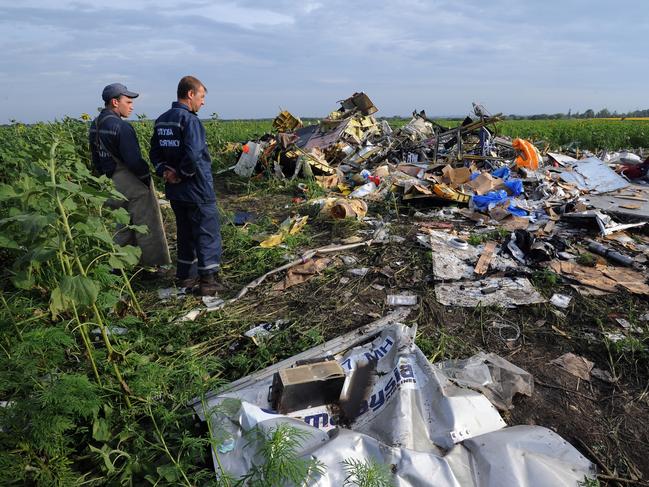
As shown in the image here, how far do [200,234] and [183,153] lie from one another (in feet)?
2.51

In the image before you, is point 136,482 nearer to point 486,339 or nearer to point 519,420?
point 519,420

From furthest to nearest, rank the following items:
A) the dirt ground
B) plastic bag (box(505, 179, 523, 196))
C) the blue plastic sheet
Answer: plastic bag (box(505, 179, 523, 196)) → the blue plastic sheet → the dirt ground

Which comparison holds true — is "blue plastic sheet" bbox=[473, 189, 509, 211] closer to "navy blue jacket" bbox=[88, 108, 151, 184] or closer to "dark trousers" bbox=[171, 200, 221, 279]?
"dark trousers" bbox=[171, 200, 221, 279]

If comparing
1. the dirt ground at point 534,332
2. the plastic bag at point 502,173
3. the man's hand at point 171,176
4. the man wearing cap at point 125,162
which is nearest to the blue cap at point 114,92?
the man wearing cap at point 125,162

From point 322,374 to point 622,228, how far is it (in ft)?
17.3

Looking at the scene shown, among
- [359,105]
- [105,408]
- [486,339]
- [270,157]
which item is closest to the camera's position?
[105,408]

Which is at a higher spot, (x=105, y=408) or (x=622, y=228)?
(x=622, y=228)

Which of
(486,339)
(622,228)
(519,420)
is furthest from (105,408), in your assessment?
(622,228)

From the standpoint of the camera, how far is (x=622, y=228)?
18.6ft

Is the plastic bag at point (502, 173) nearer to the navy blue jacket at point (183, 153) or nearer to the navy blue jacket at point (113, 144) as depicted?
the navy blue jacket at point (183, 153)

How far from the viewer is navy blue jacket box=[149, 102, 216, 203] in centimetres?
371

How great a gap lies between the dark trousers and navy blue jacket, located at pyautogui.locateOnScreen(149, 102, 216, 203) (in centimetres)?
12

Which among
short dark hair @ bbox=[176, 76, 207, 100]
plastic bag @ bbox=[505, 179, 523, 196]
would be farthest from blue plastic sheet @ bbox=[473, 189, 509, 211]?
short dark hair @ bbox=[176, 76, 207, 100]

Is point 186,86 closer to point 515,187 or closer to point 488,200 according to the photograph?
point 488,200
